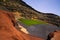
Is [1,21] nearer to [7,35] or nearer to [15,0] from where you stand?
[7,35]

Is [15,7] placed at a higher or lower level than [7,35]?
lower

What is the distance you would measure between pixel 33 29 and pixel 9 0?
14004 millimetres

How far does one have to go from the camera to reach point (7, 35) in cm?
1098

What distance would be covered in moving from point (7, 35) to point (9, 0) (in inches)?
1088

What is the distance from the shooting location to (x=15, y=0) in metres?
40.4

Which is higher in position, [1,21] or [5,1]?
[1,21]

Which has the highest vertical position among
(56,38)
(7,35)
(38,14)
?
(7,35)

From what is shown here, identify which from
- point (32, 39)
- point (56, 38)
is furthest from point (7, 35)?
point (32, 39)

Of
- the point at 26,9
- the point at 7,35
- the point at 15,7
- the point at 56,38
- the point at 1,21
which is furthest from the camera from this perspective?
the point at 26,9

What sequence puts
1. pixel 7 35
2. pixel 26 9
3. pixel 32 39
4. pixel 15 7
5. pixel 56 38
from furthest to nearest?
pixel 26 9 < pixel 15 7 < pixel 32 39 < pixel 56 38 < pixel 7 35

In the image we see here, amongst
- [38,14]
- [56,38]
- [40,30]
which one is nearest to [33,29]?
[40,30]

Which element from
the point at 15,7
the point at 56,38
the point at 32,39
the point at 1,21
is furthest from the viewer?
the point at 15,7

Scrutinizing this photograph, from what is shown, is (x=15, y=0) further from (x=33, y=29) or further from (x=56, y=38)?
(x=56, y=38)

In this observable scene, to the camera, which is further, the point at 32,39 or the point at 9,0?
the point at 9,0
